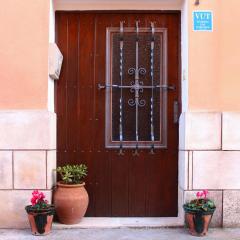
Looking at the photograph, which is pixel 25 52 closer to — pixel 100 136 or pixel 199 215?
pixel 100 136

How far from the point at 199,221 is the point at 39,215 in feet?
6.38

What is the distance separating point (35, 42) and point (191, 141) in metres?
2.39

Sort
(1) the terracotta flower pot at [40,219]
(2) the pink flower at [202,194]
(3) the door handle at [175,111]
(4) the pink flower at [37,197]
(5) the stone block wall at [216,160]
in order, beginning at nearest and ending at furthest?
(1) the terracotta flower pot at [40,219], (4) the pink flower at [37,197], (2) the pink flower at [202,194], (5) the stone block wall at [216,160], (3) the door handle at [175,111]

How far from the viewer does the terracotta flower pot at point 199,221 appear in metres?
5.68

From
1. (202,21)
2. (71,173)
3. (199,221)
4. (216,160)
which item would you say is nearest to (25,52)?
(71,173)

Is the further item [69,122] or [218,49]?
[69,122]

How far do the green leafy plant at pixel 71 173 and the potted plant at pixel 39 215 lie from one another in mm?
460

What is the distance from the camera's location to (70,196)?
596 cm

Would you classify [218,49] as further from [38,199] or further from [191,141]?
[38,199]

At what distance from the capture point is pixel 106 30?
6555 millimetres

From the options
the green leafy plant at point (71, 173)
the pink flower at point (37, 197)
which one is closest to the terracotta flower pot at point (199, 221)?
the green leafy plant at point (71, 173)

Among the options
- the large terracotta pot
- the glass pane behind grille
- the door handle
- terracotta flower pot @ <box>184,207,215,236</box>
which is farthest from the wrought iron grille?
terracotta flower pot @ <box>184,207,215,236</box>

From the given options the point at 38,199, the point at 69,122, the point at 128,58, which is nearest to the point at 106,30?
the point at 128,58

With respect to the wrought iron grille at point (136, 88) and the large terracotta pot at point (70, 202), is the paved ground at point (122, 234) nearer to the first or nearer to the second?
the large terracotta pot at point (70, 202)
